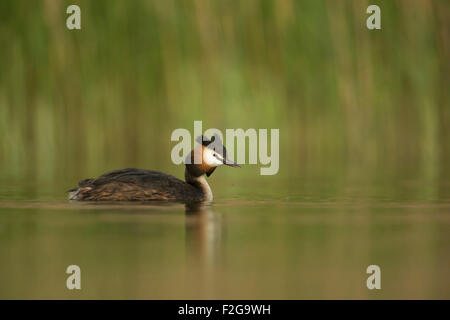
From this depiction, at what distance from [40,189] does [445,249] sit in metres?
4.84

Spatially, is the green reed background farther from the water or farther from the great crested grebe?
the water

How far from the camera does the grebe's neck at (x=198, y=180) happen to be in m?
7.71

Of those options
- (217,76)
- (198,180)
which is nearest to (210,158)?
(198,180)

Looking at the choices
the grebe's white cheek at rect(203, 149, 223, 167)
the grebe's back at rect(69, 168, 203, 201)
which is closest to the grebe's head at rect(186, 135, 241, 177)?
the grebe's white cheek at rect(203, 149, 223, 167)

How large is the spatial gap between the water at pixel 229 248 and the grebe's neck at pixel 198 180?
0.21 metres

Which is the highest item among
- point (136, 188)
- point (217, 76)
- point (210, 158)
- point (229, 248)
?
point (217, 76)

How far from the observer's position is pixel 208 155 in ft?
25.6

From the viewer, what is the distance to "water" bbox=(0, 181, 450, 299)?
12.6 ft

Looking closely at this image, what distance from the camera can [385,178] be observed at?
9867 millimetres

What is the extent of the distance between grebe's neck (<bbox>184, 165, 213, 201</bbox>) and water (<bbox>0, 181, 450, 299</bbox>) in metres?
0.21

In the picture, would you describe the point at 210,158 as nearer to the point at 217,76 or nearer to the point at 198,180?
the point at 198,180

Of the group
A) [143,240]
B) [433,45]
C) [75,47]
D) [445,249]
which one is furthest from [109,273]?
[433,45]

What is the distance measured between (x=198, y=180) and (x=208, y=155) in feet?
0.82

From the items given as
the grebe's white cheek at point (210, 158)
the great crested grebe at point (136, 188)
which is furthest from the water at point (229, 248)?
the grebe's white cheek at point (210, 158)
